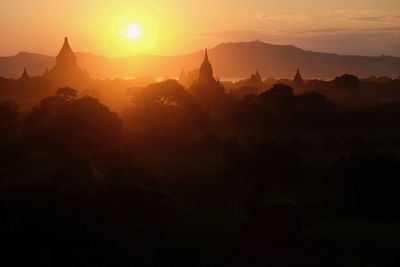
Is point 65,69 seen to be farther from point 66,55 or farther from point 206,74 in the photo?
point 206,74

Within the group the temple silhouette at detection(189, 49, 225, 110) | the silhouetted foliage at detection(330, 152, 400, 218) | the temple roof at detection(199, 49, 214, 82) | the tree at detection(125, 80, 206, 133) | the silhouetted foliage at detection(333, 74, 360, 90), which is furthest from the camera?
the silhouetted foliage at detection(333, 74, 360, 90)

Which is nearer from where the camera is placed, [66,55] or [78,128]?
[78,128]

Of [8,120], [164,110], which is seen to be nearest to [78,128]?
[164,110]

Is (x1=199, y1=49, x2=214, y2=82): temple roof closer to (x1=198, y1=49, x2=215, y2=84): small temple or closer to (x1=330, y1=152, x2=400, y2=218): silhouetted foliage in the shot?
(x1=198, y1=49, x2=215, y2=84): small temple

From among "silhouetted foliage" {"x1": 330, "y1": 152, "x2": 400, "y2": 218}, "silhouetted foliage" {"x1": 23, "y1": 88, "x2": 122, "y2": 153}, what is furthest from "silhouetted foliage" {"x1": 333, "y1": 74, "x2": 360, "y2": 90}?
"silhouetted foliage" {"x1": 330, "y1": 152, "x2": 400, "y2": 218}

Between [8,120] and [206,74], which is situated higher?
[206,74]

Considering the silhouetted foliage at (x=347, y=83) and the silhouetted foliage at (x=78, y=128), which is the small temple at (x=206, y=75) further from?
the silhouetted foliage at (x=78, y=128)

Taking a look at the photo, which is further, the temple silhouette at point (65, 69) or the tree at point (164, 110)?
the temple silhouette at point (65, 69)

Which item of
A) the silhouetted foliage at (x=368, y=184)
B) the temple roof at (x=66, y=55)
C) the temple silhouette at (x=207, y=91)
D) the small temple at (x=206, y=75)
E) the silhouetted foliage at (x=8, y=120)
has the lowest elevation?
the silhouetted foliage at (x=368, y=184)

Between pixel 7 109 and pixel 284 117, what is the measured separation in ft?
59.1

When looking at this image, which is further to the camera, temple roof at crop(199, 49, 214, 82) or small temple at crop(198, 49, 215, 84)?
temple roof at crop(199, 49, 214, 82)

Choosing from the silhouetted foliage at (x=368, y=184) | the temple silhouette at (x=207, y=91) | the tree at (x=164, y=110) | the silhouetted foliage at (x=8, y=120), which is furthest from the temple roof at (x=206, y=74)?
the silhouetted foliage at (x=368, y=184)

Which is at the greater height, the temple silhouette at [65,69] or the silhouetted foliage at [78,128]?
the temple silhouette at [65,69]

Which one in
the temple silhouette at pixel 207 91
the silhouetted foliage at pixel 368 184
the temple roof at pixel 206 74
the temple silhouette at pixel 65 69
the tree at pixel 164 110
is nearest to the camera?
the silhouetted foliage at pixel 368 184
